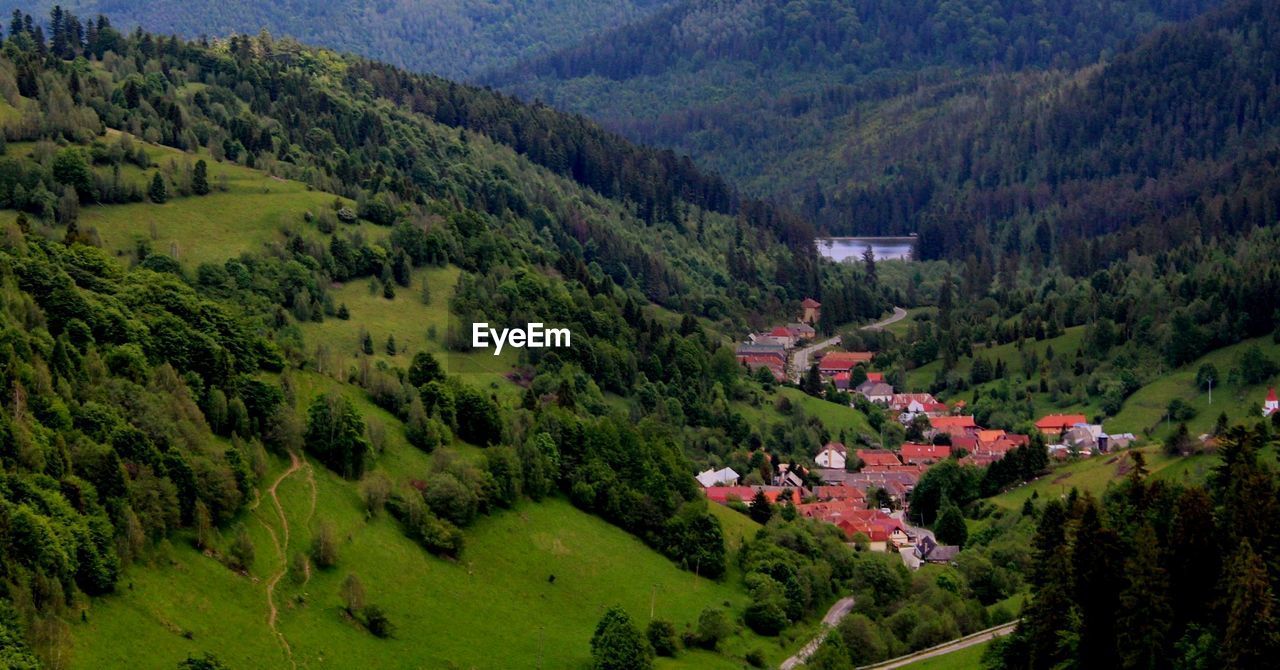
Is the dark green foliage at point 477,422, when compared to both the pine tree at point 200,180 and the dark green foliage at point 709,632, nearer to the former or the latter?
the dark green foliage at point 709,632

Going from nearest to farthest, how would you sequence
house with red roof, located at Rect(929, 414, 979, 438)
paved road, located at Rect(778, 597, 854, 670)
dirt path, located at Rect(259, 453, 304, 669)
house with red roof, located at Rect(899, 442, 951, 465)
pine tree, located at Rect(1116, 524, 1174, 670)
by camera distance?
pine tree, located at Rect(1116, 524, 1174, 670)
dirt path, located at Rect(259, 453, 304, 669)
paved road, located at Rect(778, 597, 854, 670)
house with red roof, located at Rect(899, 442, 951, 465)
house with red roof, located at Rect(929, 414, 979, 438)

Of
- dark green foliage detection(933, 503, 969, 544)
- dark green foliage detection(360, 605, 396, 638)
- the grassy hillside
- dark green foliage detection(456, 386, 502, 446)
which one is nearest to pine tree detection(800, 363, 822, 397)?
dark green foliage detection(933, 503, 969, 544)

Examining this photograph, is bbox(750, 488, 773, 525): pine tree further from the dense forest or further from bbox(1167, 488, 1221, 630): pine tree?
bbox(1167, 488, 1221, 630): pine tree

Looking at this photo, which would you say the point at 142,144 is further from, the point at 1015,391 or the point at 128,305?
the point at 1015,391

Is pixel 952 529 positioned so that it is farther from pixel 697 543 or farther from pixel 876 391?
pixel 876 391

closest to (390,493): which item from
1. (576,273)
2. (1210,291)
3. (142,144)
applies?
(142,144)
